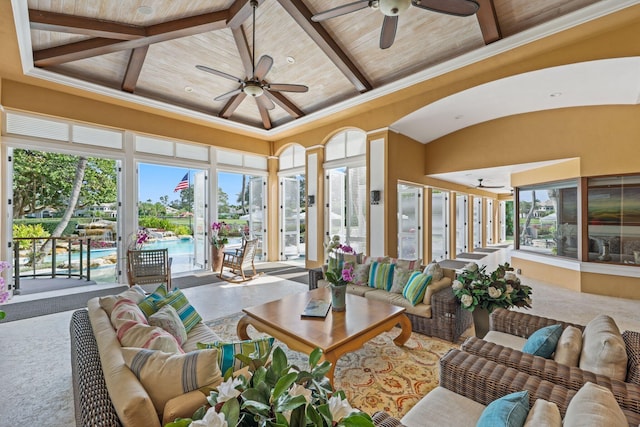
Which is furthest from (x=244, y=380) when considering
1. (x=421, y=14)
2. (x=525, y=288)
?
(x=421, y=14)

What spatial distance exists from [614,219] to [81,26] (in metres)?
8.96

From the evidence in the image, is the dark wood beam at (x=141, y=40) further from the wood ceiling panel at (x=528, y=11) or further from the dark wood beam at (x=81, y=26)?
the wood ceiling panel at (x=528, y=11)

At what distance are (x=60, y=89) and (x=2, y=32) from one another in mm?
1728

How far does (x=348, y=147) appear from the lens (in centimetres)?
667

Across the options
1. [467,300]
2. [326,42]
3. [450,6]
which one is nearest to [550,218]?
[467,300]

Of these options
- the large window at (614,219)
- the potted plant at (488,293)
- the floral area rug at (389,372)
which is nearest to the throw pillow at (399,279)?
the floral area rug at (389,372)

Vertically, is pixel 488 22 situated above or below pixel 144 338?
above

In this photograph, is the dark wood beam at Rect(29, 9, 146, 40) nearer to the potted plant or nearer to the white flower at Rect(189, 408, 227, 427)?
the white flower at Rect(189, 408, 227, 427)

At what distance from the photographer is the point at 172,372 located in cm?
124

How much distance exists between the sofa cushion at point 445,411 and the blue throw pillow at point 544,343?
0.59 m

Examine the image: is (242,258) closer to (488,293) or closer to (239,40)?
(239,40)

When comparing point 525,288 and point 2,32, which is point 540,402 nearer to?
point 525,288

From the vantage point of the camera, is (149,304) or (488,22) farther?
(488,22)

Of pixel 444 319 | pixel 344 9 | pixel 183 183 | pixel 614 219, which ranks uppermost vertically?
pixel 344 9
